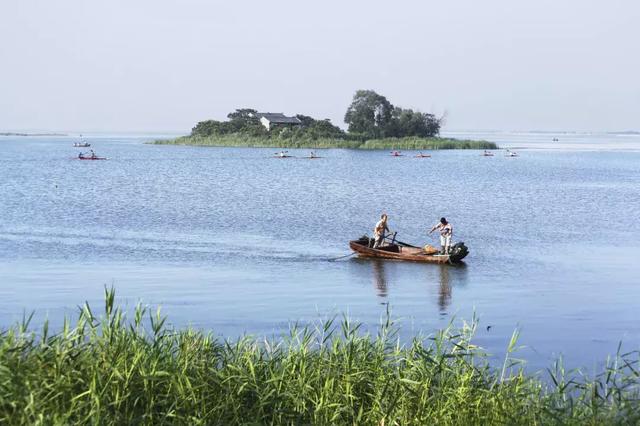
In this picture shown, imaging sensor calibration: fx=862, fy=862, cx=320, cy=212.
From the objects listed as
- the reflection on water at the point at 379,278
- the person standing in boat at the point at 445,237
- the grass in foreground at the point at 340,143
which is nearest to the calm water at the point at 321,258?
the reflection on water at the point at 379,278

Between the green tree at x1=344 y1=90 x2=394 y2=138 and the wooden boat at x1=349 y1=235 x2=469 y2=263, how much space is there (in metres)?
131

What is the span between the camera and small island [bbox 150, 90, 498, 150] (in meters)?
157

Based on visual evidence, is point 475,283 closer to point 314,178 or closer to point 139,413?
point 139,413

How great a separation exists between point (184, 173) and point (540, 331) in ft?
236

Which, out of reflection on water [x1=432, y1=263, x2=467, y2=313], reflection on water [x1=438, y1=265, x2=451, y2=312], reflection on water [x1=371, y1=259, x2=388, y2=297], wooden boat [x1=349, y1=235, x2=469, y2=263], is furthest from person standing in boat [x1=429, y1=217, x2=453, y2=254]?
reflection on water [x1=371, y1=259, x2=388, y2=297]

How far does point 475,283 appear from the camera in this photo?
27469mm

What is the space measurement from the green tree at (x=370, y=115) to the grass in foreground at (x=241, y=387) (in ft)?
495

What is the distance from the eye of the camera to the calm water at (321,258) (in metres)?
21.8

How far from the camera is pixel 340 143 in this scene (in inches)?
6127

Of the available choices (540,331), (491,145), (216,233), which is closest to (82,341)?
(540,331)

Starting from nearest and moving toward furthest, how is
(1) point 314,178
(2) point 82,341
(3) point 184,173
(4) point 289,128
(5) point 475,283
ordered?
1. (2) point 82,341
2. (5) point 475,283
3. (1) point 314,178
4. (3) point 184,173
5. (4) point 289,128

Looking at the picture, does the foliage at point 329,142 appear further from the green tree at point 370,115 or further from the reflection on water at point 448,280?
the reflection on water at point 448,280

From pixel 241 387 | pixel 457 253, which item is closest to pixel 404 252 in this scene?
pixel 457 253

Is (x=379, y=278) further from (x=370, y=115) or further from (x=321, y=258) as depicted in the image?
(x=370, y=115)
